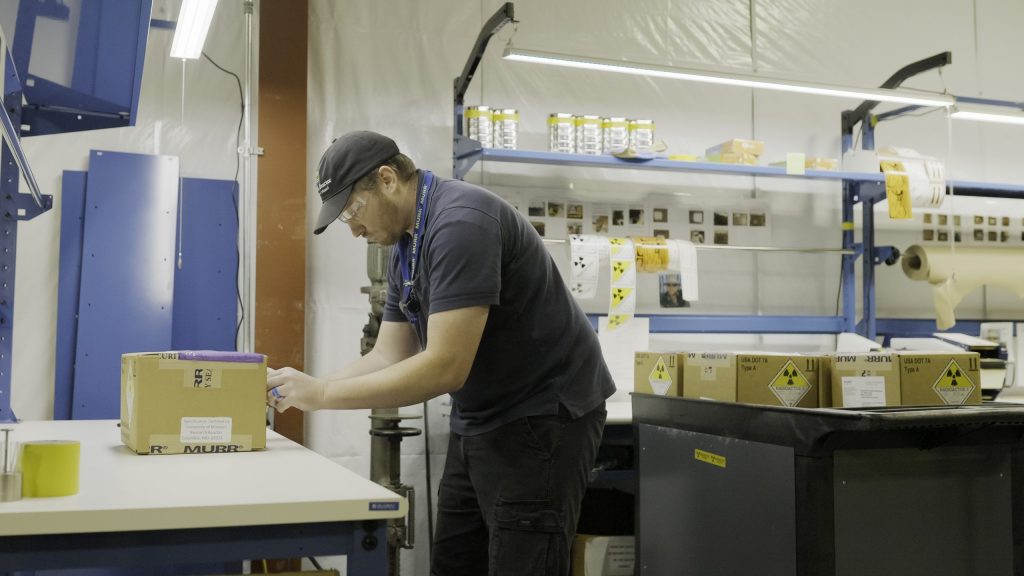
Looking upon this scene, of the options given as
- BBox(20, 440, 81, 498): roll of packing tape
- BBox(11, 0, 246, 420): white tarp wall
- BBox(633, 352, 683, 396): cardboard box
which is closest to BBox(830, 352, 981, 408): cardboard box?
BBox(633, 352, 683, 396): cardboard box

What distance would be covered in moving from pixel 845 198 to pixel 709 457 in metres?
2.20

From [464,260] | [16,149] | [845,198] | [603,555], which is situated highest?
[845,198]

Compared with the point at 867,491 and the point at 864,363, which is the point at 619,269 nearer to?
the point at 864,363

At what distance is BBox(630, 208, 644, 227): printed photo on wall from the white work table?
255 cm

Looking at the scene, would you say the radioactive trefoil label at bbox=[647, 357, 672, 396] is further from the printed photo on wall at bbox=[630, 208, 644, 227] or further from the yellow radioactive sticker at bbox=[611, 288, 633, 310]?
the printed photo on wall at bbox=[630, 208, 644, 227]

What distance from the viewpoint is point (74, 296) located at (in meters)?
3.05

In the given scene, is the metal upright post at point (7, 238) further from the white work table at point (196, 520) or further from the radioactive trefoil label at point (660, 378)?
the radioactive trefoil label at point (660, 378)

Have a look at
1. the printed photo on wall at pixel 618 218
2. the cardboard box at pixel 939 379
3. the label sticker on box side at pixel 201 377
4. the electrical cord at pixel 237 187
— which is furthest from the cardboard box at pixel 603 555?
the label sticker on box side at pixel 201 377

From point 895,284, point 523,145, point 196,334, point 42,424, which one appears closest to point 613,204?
point 523,145

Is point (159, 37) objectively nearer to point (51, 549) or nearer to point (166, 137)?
point (166, 137)

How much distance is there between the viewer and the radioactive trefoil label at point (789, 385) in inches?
86.4

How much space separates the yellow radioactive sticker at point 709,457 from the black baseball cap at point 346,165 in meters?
1.02

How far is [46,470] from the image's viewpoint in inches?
47.5

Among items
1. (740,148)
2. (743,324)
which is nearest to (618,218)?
(740,148)
